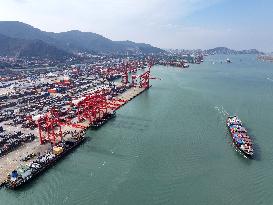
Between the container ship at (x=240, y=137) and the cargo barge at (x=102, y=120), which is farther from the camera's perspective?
the cargo barge at (x=102, y=120)

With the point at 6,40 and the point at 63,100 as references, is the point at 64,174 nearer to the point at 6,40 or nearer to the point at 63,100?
the point at 63,100

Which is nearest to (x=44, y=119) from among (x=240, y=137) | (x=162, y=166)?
(x=162, y=166)

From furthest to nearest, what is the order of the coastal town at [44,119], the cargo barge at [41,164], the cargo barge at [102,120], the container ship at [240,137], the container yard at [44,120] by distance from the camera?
the cargo barge at [102,120] < the container ship at [240,137] < the coastal town at [44,119] < the container yard at [44,120] < the cargo barge at [41,164]

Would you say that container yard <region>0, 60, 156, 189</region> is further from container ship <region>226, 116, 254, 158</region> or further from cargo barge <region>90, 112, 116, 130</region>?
container ship <region>226, 116, 254, 158</region>

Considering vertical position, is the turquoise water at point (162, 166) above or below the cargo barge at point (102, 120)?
below

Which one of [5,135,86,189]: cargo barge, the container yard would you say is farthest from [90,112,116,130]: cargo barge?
[5,135,86,189]: cargo barge

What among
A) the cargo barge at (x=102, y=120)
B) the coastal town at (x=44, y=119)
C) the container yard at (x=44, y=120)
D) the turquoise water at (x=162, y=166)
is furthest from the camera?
the cargo barge at (x=102, y=120)

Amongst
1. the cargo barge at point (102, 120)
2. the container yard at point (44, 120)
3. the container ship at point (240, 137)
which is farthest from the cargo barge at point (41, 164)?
the container ship at point (240, 137)

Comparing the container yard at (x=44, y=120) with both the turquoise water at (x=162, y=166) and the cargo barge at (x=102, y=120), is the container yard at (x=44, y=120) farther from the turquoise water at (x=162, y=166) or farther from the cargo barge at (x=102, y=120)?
the turquoise water at (x=162, y=166)
